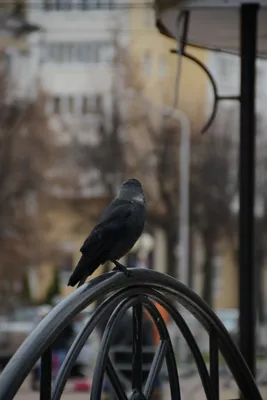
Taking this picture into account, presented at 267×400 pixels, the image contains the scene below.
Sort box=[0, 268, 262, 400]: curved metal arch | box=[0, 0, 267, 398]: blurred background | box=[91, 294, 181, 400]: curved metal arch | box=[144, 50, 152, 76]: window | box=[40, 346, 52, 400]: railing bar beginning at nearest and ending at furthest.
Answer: box=[0, 268, 262, 400]: curved metal arch → box=[40, 346, 52, 400]: railing bar → box=[91, 294, 181, 400]: curved metal arch → box=[0, 0, 267, 398]: blurred background → box=[144, 50, 152, 76]: window

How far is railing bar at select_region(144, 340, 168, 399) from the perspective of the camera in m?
3.10

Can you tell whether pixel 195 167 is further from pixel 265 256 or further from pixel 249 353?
pixel 249 353

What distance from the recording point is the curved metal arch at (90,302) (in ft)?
7.41

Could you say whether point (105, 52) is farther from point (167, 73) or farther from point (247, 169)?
point (247, 169)

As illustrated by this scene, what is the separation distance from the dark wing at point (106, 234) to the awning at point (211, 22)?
213 cm

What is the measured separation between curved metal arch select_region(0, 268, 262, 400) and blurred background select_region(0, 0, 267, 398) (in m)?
27.8

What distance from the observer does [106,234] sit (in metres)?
3.29

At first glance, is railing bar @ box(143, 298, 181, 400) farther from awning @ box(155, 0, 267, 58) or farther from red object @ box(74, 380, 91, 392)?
red object @ box(74, 380, 91, 392)

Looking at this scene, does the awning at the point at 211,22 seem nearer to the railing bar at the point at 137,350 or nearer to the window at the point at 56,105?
the railing bar at the point at 137,350

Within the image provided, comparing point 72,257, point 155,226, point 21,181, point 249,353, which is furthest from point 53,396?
point 72,257

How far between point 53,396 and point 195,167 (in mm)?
32961

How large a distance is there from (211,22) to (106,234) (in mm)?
3160

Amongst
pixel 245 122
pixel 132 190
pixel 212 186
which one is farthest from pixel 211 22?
pixel 212 186

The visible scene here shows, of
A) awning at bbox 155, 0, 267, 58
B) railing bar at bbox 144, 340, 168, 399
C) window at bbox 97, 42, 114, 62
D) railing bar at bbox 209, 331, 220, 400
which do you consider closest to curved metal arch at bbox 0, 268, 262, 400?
railing bar at bbox 209, 331, 220, 400
